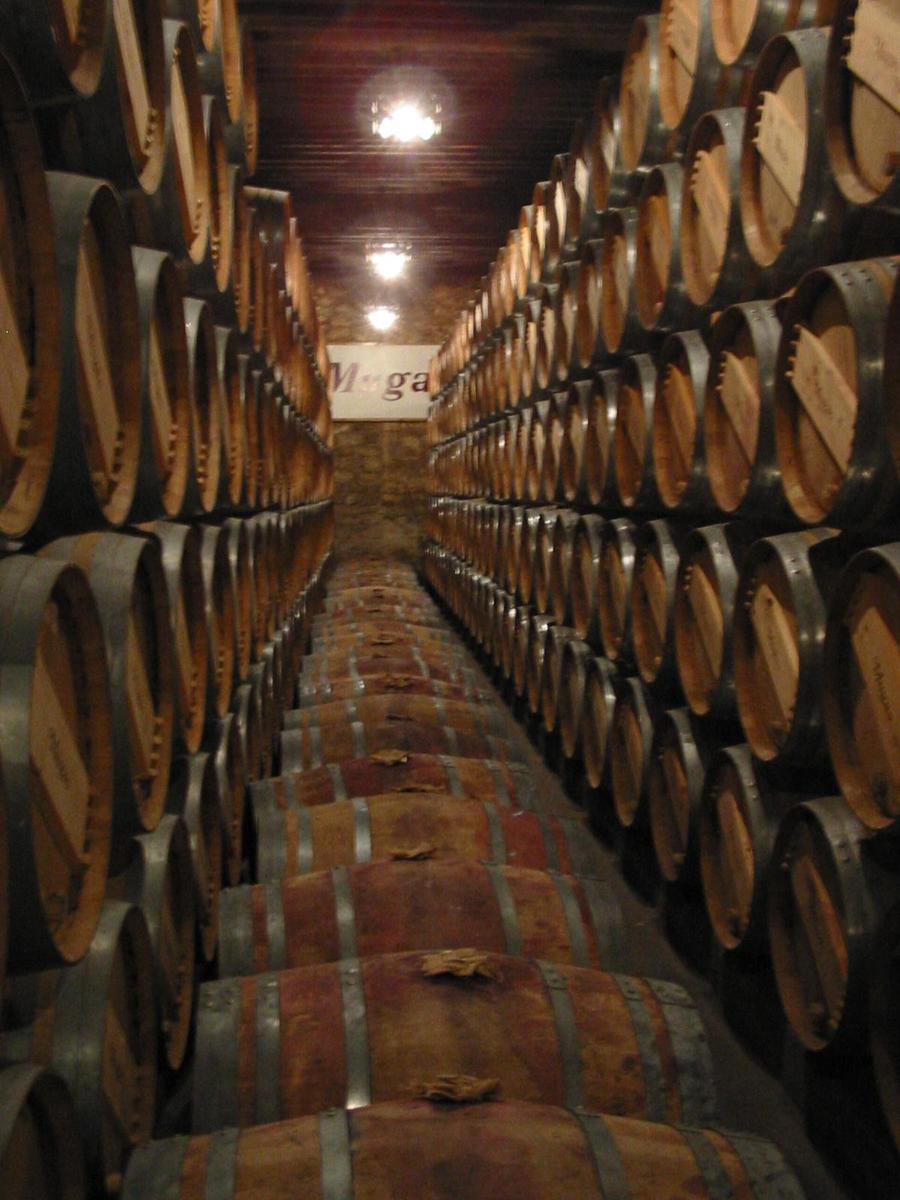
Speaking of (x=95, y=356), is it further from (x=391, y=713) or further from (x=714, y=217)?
(x=391, y=713)

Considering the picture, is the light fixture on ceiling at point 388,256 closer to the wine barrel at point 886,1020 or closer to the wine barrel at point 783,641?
the wine barrel at point 783,641

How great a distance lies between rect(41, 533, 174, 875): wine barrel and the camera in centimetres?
192

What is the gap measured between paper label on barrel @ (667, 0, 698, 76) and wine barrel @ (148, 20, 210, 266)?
1.55 m

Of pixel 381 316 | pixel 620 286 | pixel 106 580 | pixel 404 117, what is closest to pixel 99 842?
pixel 106 580

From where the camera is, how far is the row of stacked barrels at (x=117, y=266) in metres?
1.53

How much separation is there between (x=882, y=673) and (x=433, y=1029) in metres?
1.17

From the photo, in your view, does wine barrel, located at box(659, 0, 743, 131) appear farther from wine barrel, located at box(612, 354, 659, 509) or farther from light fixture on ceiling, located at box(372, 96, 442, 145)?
light fixture on ceiling, located at box(372, 96, 442, 145)

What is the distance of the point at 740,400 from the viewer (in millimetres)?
3189

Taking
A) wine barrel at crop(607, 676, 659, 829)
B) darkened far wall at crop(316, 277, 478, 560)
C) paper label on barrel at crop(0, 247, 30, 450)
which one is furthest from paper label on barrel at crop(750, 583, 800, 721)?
darkened far wall at crop(316, 277, 478, 560)

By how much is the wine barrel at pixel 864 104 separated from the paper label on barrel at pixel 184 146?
1.51 meters

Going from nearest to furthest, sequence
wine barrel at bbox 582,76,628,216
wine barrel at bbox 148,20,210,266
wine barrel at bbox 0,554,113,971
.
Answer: wine barrel at bbox 0,554,113,971, wine barrel at bbox 148,20,210,266, wine barrel at bbox 582,76,628,216

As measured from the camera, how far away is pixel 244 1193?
1909 millimetres

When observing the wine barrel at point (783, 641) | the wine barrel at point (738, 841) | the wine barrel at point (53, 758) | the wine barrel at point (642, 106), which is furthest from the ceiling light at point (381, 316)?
the wine barrel at point (53, 758)

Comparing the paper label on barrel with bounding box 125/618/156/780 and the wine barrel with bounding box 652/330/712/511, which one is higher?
the wine barrel with bounding box 652/330/712/511
